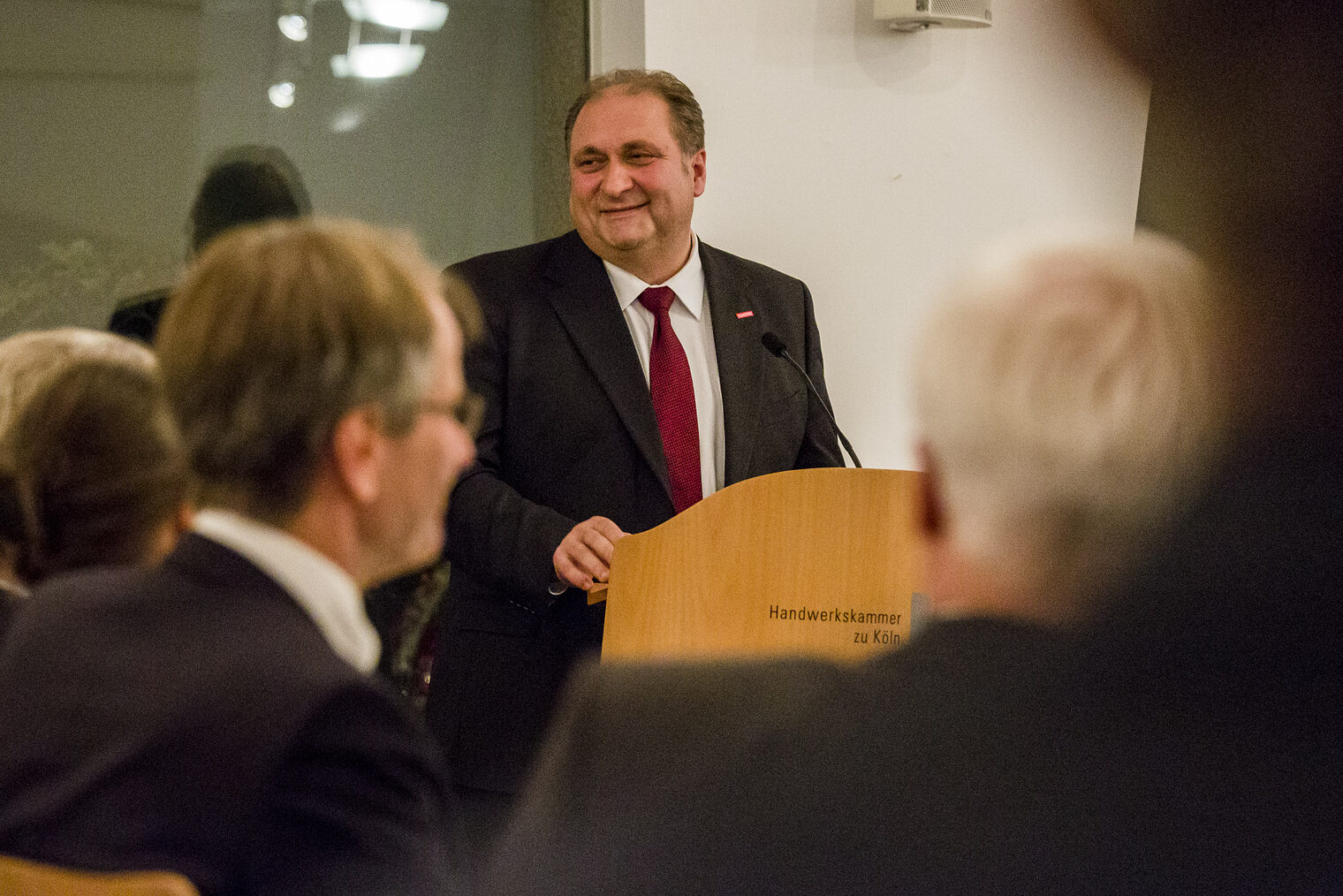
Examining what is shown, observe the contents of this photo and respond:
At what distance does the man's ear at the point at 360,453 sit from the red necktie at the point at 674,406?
1.41 meters

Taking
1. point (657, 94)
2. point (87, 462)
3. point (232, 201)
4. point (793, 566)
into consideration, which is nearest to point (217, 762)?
point (87, 462)

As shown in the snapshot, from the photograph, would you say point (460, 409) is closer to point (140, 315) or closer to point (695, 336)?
point (695, 336)

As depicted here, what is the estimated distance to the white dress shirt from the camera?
2410 millimetres

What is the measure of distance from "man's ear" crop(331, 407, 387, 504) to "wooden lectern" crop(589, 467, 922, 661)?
83 centimetres

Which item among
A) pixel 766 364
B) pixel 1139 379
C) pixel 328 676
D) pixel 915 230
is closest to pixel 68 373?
pixel 328 676

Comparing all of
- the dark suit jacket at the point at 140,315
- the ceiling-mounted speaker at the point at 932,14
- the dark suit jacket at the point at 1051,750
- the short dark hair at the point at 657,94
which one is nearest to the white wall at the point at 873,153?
the ceiling-mounted speaker at the point at 932,14

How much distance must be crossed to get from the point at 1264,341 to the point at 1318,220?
7 centimetres

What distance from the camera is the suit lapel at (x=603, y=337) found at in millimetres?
2326

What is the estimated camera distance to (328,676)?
81 cm

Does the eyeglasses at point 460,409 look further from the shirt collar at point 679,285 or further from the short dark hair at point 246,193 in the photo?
the short dark hair at point 246,193

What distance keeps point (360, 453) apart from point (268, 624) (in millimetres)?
139

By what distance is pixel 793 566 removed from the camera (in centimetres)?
172

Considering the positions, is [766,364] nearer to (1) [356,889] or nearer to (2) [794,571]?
(2) [794,571]

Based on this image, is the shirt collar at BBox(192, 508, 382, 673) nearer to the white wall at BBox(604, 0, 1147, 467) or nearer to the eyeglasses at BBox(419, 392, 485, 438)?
the eyeglasses at BBox(419, 392, 485, 438)
